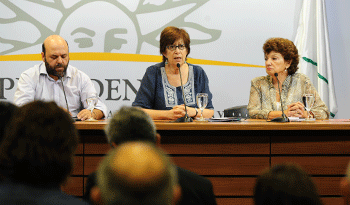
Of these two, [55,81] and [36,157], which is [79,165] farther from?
[36,157]

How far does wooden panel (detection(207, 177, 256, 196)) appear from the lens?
237cm

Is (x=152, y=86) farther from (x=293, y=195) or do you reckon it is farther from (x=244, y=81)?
(x=293, y=195)

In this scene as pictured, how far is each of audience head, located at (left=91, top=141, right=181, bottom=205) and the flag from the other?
13.0ft

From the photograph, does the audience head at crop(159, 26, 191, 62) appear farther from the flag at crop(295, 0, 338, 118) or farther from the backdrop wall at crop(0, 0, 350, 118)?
the flag at crop(295, 0, 338, 118)

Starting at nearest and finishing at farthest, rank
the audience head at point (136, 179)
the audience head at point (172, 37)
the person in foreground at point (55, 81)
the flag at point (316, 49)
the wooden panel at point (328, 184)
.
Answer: the audience head at point (136, 179)
the wooden panel at point (328, 184)
the audience head at point (172, 37)
the person in foreground at point (55, 81)
the flag at point (316, 49)

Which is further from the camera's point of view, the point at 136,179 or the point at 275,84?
the point at 275,84

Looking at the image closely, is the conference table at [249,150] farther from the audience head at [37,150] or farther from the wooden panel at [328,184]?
the audience head at [37,150]

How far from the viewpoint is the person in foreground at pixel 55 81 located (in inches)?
134

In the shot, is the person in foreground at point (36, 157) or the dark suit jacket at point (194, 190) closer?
the person in foreground at point (36, 157)

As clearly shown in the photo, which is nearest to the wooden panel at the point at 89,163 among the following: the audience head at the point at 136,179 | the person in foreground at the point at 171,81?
the person in foreground at the point at 171,81

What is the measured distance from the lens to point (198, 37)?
4.45 metres

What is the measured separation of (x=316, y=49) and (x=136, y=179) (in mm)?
4141

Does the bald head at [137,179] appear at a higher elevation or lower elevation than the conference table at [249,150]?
higher

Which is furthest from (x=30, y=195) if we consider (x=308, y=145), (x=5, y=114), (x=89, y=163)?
(x=308, y=145)
